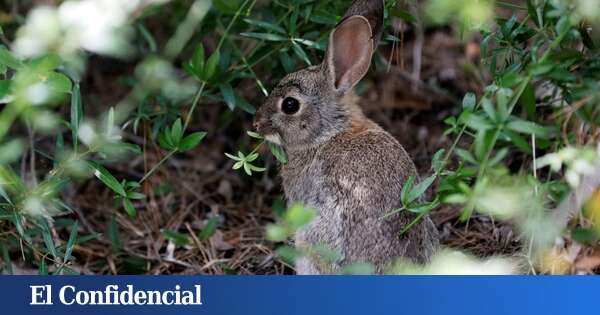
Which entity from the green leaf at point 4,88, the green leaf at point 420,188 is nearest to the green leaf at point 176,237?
the green leaf at point 4,88

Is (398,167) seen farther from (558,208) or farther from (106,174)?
(106,174)

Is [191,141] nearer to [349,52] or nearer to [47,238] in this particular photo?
[47,238]

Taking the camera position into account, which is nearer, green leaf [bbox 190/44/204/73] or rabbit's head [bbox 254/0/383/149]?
green leaf [bbox 190/44/204/73]

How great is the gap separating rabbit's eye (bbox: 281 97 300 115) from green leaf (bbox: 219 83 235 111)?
30 centimetres

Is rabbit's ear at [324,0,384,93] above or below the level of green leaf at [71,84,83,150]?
above

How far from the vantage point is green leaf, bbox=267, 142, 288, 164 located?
16.0 feet

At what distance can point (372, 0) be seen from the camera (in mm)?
4773

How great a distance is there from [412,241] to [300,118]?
104cm

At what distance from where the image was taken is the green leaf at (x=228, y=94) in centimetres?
509

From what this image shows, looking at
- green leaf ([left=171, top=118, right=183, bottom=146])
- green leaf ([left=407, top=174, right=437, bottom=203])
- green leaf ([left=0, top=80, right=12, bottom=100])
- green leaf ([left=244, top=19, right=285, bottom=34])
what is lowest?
green leaf ([left=407, top=174, right=437, bottom=203])

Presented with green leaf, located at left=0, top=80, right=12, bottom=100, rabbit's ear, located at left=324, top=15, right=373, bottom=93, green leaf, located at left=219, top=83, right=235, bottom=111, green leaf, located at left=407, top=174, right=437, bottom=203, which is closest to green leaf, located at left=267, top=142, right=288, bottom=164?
green leaf, located at left=219, top=83, right=235, bottom=111

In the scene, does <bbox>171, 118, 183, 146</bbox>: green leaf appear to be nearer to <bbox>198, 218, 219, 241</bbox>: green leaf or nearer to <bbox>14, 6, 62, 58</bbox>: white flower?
<bbox>14, 6, 62, 58</bbox>: white flower

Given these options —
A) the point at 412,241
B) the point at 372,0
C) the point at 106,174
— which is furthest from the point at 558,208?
the point at 106,174

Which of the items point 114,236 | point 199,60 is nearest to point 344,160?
point 199,60
